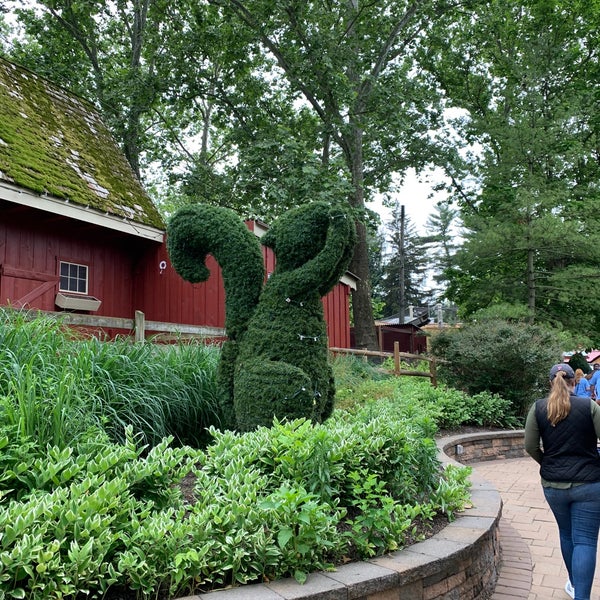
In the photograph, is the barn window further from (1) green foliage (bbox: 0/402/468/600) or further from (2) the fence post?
(1) green foliage (bbox: 0/402/468/600)

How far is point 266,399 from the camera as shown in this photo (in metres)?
4.01

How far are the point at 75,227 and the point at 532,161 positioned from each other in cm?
1227

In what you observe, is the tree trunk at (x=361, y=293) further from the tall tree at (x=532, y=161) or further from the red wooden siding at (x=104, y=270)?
the red wooden siding at (x=104, y=270)

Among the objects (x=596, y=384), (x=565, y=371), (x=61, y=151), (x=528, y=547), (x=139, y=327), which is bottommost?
(x=528, y=547)

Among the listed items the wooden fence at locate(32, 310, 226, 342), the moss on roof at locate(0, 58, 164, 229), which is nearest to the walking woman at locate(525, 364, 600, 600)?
the wooden fence at locate(32, 310, 226, 342)

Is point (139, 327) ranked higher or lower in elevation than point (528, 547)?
higher

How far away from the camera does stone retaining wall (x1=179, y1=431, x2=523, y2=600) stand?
223 cm

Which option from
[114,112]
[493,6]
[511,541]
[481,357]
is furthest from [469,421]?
[493,6]

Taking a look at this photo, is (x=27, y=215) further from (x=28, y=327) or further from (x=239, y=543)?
(x=239, y=543)

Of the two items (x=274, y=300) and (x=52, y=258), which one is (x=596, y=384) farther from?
(x=52, y=258)

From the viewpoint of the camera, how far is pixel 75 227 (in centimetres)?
980

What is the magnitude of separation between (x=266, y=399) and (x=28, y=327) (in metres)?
2.13

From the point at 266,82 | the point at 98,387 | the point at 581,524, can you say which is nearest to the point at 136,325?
the point at 98,387

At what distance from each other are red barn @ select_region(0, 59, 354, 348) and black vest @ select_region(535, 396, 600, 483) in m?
4.67
